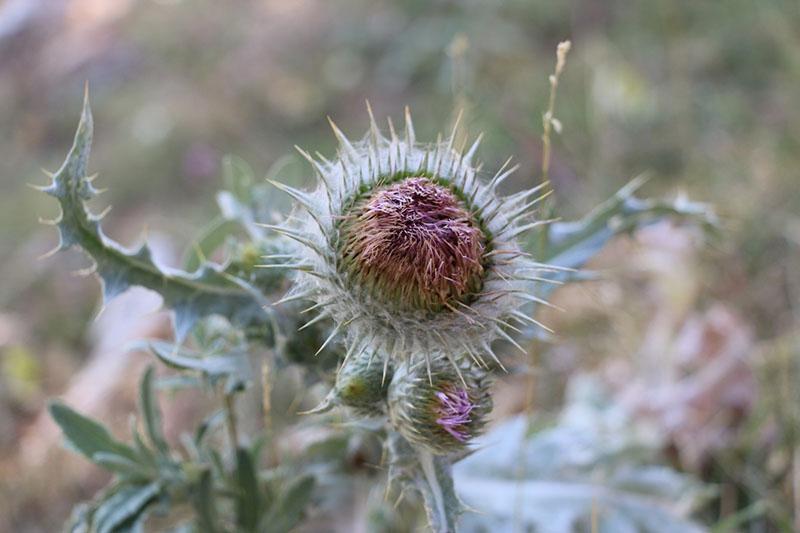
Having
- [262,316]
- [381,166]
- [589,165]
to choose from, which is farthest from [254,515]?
[589,165]

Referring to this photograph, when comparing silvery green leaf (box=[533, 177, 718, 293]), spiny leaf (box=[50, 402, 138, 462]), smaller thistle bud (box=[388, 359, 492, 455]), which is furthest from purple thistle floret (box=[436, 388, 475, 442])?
spiny leaf (box=[50, 402, 138, 462])

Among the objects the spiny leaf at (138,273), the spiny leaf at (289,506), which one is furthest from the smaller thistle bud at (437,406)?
the spiny leaf at (289,506)

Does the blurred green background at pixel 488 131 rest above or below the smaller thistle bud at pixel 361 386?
above

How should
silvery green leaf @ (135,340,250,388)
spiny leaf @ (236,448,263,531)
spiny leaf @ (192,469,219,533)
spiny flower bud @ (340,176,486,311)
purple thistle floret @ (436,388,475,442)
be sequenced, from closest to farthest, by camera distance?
spiny flower bud @ (340,176,486,311) → purple thistle floret @ (436,388,475,442) → silvery green leaf @ (135,340,250,388) → spiny leaf @ (192,469,219,533) → spiny leaf @ (236,448,263,531)

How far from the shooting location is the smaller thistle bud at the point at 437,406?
2119 millimetres

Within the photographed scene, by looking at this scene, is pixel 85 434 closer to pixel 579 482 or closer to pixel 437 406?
pixel 437 406

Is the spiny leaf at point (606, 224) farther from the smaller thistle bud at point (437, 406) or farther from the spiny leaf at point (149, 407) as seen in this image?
the spiny leaf at point (149, 407)

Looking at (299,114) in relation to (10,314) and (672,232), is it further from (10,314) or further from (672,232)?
(672,232)

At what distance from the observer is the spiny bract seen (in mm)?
2004

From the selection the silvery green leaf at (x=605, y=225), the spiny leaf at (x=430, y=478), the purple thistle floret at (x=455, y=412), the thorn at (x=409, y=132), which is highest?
the silvery green leaf at (x=605, y=225)

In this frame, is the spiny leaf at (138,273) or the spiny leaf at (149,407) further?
the spiny leaf at (149,407)

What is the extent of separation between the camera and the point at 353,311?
2.05 m

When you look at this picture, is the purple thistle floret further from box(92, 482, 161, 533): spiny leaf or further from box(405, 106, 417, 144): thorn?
box(92, 482, 161, 533): spiny leaf

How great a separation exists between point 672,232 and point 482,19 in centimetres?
345
